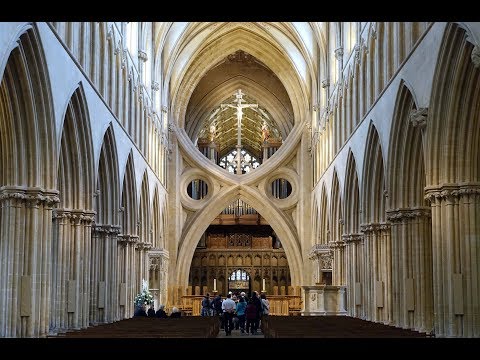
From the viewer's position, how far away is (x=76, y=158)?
72.7 feet

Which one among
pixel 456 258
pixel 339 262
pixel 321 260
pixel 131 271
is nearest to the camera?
pixel 456 258

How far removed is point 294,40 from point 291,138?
6.28 metres

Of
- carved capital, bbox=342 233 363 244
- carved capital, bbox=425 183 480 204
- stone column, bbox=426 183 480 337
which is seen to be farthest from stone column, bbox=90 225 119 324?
carved capital, bbox=425 183 480 204

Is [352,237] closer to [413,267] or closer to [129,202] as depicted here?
[413,267]

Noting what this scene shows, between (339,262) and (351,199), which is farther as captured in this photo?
(339,262)

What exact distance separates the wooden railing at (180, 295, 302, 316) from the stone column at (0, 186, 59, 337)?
89.6 feet

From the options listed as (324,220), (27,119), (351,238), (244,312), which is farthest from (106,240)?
(324,220)

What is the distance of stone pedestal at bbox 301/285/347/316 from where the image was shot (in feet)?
105

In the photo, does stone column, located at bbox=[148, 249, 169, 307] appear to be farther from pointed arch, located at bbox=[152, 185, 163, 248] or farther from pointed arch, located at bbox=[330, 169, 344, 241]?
pointed arch, located at bbox=[330, 169, 344, 241]

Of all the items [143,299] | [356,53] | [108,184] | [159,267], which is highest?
[356,53]

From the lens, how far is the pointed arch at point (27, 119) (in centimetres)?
1686

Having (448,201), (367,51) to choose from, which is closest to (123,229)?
(367,51)

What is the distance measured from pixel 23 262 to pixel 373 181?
1350 cm
